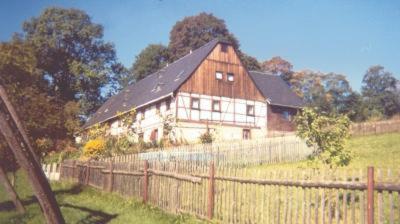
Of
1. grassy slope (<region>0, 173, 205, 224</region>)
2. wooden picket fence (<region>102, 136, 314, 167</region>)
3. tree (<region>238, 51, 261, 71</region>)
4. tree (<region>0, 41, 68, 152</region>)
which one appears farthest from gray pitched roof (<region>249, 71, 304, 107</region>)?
grassy slope (<region>0, 173, 205, 224</region>)

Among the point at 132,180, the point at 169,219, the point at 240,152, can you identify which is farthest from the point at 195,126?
the point at 169,219

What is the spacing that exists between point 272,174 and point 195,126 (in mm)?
26912

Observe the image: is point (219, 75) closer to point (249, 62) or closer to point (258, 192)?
point (249, 62)

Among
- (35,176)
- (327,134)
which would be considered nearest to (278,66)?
(327,134)

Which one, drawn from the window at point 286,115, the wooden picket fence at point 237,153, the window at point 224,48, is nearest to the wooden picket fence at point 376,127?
the wooden picket fence at point 237,153

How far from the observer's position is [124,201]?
42.7 feet

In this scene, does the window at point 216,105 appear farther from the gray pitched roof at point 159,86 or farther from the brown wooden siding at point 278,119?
the brown wooden siding at point 278,119

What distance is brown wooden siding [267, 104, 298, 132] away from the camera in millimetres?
39812

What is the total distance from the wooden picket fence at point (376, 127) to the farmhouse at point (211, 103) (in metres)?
11.3

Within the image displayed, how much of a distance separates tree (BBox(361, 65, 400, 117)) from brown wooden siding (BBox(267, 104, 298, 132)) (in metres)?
24.3

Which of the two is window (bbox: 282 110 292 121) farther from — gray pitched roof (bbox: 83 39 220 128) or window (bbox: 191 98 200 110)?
gray pitched roof (bbox: 83 39 220 128)

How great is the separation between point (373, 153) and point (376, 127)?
30.3 ft

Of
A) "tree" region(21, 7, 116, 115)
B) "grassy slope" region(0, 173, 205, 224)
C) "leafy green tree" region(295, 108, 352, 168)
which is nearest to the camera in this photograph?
"grassy slope" region(0, 173, 205, 224)

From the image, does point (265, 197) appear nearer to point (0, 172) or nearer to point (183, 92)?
point (0, 172)
